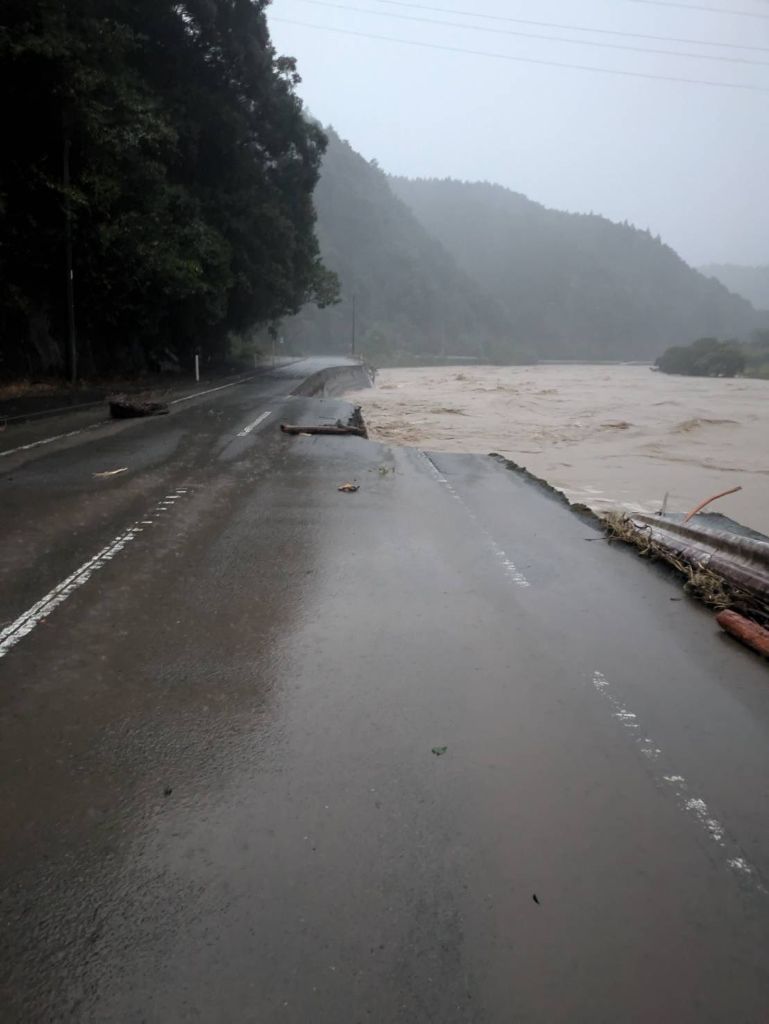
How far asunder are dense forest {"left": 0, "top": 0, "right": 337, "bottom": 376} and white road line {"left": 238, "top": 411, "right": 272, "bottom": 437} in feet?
22.4

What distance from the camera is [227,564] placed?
19.2ft

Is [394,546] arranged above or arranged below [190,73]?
below

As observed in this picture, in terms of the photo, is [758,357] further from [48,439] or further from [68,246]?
[48,439]

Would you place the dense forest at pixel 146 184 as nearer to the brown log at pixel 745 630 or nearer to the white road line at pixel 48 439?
the white road line at pixel 48 439

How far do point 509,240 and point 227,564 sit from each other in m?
192

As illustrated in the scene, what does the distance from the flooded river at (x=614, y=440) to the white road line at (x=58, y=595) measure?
6.57 metres

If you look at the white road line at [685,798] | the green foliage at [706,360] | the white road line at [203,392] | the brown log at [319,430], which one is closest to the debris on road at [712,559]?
the white road line at [685,798]

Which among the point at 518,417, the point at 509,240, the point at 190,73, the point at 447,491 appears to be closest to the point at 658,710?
the point at 447,491

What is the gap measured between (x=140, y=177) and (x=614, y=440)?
15455mm

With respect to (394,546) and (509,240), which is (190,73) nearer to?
(394,546)

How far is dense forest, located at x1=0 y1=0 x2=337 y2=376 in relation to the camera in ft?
55.5

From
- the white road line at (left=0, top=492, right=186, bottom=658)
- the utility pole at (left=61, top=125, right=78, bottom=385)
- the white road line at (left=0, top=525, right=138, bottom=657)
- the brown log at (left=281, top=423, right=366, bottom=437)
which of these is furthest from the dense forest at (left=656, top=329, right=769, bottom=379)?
the white road line at (left=0, top=525, right=138, bottom=657)

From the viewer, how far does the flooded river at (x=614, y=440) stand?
11211 millimetres

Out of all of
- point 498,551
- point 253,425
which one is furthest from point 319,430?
point 498,551
